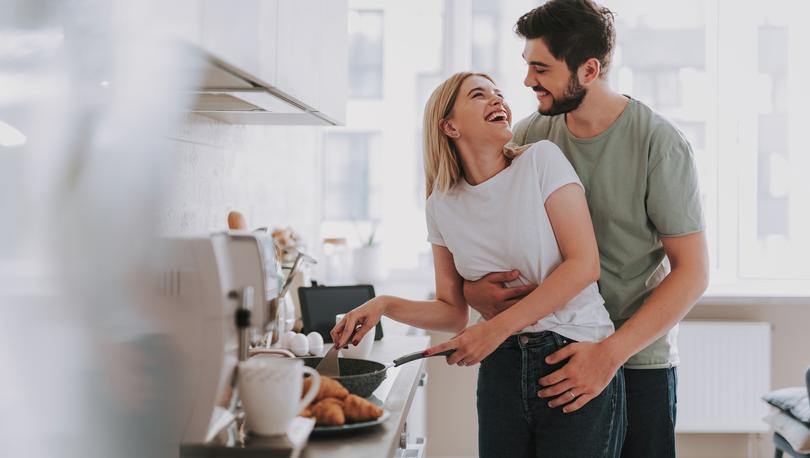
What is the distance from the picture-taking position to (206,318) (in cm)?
108

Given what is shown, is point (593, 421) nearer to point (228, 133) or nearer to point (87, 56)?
point (87, 56)

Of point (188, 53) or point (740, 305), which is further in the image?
point (740, 305)

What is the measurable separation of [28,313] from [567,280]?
1.02 meters

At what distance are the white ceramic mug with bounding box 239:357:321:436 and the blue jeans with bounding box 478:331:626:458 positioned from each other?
582 mm

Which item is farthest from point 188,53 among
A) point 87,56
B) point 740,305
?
point 740,305

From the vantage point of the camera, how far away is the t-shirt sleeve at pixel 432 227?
183 centimetres

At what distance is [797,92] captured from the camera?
410cm

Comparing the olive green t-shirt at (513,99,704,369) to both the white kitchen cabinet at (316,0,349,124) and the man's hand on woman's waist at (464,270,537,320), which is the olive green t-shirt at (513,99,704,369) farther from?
the white kitchen cabinet at (316,0,349,124)

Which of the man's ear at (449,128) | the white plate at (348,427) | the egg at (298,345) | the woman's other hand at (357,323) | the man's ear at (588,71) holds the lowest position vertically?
the white plate at (348,427)

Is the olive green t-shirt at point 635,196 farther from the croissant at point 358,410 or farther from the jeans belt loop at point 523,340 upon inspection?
the croissant at point 358,410

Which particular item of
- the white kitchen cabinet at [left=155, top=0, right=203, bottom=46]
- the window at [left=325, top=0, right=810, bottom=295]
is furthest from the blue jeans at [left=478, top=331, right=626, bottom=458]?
the window at [left=325, top=0, right=810, bottom=295]

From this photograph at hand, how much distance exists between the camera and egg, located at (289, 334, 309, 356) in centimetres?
205

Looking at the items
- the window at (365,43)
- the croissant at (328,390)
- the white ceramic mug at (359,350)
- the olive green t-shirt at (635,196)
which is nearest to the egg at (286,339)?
the white ceramic mug at (359,350)

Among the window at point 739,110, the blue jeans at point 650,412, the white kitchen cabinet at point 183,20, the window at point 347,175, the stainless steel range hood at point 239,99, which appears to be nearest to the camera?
the white kitchen cabinet at point 183,20
